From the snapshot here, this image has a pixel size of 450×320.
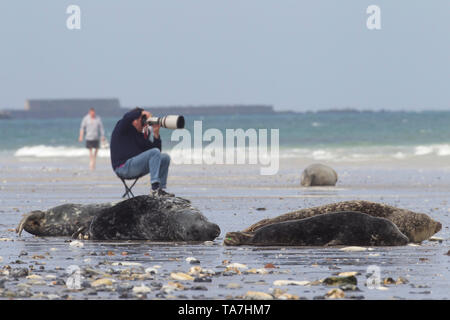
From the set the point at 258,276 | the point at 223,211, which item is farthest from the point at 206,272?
the point at 223,211

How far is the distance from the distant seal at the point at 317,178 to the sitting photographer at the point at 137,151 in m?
7.78

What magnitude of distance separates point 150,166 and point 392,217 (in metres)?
3.34

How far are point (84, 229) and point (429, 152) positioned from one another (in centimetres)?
2777

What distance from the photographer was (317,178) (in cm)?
1997

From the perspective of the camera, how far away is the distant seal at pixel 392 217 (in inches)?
405

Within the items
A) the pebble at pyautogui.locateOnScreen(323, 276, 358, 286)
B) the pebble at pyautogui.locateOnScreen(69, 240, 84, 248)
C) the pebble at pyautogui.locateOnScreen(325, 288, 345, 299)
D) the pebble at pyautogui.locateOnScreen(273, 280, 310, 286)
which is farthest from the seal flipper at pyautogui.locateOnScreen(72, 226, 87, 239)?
the pebble at pyautogui.locateOnScreen(325, 288, 345, 299)

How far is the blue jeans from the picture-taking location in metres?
12.2

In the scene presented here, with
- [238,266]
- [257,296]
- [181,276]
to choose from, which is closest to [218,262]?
[238,266]

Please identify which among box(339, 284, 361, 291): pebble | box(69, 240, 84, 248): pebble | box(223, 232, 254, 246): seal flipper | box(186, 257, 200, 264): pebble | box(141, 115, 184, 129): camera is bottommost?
box(339, 284, 361, 291): pebble

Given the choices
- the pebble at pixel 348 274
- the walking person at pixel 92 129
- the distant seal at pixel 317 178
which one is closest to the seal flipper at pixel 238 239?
the pebble at pixel 348 274

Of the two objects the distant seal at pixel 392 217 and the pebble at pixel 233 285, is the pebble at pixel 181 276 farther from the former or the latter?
the distant seal at pixel 392 217

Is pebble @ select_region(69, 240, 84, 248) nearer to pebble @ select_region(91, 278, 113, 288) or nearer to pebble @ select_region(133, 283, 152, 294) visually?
pebble @ select_region(91, 278, 113, 288)

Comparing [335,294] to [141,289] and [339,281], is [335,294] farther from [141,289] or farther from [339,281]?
[141,289]

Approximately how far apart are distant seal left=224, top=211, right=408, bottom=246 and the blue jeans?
8.28 feet
